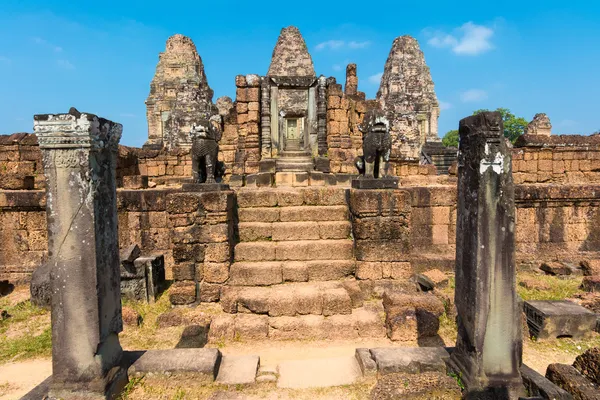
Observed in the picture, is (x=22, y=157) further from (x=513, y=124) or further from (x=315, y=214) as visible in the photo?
(x=513, y=124)

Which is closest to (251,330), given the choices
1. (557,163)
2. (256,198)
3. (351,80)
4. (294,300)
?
(294,300)

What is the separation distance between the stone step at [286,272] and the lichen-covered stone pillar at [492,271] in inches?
112

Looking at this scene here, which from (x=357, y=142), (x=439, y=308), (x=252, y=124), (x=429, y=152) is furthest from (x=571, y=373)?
(x=429, y=152)

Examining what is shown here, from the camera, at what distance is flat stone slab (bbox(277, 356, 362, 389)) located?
3.52m

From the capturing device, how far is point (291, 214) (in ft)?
21.1

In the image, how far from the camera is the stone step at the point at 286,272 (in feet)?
18.2

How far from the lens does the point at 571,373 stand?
3135mm

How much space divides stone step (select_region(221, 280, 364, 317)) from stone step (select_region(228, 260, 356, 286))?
278mm

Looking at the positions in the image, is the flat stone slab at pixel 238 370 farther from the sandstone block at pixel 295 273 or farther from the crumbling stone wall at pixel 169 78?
the crumbling stone wall at pixel 169 78

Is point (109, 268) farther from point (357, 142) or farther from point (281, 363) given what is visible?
point (357, 142)

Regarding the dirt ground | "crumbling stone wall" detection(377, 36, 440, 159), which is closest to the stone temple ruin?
the dirt ground

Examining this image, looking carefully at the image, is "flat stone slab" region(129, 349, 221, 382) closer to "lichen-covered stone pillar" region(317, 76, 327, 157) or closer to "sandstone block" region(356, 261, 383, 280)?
"sandstone block" region(356, 261, 383, 280)

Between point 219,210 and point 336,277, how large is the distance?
7.68 feet

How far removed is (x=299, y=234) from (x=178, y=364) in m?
3.20
